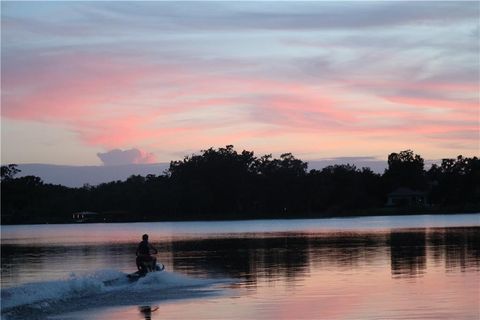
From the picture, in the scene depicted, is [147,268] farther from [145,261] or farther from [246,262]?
[246,262]

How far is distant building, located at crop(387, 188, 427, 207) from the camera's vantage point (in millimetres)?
174875

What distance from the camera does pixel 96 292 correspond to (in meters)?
30.0

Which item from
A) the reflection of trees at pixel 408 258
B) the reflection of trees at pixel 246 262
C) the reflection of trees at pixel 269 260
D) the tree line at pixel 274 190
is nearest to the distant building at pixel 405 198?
the tree line at pixel 274 190

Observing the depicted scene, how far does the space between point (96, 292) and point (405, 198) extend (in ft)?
494

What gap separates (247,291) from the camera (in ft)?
93.1

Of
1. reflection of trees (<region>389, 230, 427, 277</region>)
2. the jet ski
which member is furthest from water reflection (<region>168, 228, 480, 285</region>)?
the jet ski

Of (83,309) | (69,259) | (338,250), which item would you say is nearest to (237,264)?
(338,250)

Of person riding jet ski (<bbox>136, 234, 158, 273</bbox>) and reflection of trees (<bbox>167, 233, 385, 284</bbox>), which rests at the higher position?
person riding jet ski (<bbox>136, 234, 158, 273</bbox>)

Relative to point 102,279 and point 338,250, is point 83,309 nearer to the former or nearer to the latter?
point 102,279

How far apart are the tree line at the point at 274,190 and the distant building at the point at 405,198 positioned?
4.38ft

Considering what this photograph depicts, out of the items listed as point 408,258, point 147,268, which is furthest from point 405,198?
point 147,268

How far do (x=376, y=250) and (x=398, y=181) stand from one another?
140389 mm

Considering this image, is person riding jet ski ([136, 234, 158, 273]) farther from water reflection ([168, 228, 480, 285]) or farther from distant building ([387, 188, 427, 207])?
distant building ([387, 188, 427, 207])

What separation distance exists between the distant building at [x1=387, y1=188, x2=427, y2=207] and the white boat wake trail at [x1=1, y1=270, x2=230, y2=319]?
14454 centimetres
